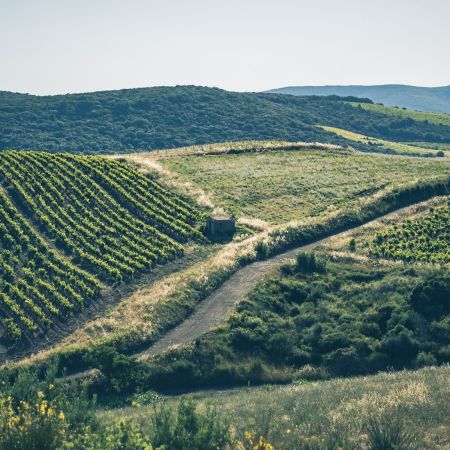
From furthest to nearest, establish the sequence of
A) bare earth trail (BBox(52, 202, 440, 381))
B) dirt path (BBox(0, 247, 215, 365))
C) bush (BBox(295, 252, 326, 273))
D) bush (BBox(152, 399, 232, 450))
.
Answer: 1. bush (BBox(295, 252, 326, 273))
2. dirt path (BBox(0, 247, 215, 365))
3. bare earth trail (BBox(52, 202, 440, 381))
4. bush (BBox(152, 399, 232, 450))

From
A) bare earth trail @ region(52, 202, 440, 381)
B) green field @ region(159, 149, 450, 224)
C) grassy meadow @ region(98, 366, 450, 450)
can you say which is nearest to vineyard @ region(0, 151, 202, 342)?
bare earth trail @ region(52, 202, 440, 381)

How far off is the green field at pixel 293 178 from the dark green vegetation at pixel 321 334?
17.8 meters

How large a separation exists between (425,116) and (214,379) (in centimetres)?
15949

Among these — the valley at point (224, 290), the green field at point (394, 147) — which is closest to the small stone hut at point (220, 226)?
the valley at point (224, 290)

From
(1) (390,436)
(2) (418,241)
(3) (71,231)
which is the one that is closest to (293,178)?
(2) (418,241)

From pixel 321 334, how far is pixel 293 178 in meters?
38.3

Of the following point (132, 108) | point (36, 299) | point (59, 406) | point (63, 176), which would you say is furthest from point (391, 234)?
point (132, 108)

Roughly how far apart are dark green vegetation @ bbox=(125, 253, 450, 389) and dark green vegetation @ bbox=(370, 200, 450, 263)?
460 centimetres

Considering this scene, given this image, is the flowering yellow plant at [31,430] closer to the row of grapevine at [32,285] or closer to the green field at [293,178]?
the row of grapevine at [32,285]

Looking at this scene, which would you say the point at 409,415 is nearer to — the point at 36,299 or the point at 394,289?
the point at 394,289

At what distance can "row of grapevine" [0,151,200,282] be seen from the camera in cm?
4956

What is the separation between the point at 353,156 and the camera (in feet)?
286

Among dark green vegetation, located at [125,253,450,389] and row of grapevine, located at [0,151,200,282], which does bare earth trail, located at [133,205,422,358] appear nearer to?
dark green vegetation, located at [125,253,450,389]

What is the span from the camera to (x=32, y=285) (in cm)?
4381
